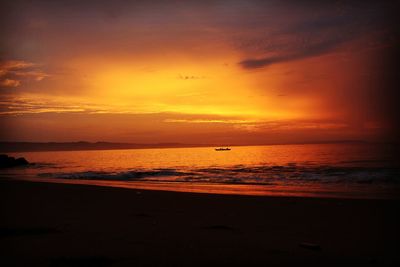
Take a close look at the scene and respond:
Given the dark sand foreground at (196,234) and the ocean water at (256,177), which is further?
the ocean water at (256,177)

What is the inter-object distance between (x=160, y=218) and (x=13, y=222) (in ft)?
11.0

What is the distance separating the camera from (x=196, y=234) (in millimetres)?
7051

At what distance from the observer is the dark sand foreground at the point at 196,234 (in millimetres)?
5391

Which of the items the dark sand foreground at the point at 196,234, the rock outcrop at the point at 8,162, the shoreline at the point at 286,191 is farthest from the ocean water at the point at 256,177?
the rock outcrop at the point at 8,162

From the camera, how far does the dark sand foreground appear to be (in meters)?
5.39

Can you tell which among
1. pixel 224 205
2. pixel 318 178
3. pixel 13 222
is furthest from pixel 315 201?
pixel 318 178

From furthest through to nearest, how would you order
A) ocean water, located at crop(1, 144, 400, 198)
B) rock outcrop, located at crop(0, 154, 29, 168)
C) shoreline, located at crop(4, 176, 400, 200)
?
rock outcrop, located at crop(0, 154, 29, 168) → ocean water, located at crop(1, 144, 400, 198) → shoreline, located at crop(4, 176, 400, 200)

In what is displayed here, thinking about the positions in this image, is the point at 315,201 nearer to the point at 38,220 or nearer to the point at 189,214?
the point at 189,214

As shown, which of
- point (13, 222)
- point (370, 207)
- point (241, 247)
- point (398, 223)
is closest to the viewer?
point (241, 247)

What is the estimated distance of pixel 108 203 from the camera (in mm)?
12094

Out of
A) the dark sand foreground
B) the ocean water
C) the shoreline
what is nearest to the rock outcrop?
the ocean water

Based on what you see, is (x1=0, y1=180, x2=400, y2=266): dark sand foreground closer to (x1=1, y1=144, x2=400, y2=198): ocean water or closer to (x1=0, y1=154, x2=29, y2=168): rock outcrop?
(x1=1, y1=144, x2=400, y2=198): ocean water

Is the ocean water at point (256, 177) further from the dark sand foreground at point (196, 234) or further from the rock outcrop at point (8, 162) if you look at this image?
the rock outcrop at point (8, 162)

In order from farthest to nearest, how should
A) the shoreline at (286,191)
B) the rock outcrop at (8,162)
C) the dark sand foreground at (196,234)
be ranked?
the rock outcrop at (8,162), the shoreline at (286,191), the dark sand foreground at (196,234)
